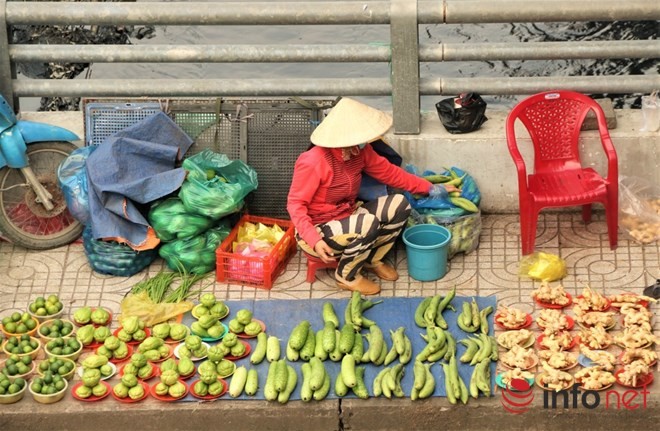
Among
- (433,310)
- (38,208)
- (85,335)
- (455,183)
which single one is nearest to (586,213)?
(455,183)

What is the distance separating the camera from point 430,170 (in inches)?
320

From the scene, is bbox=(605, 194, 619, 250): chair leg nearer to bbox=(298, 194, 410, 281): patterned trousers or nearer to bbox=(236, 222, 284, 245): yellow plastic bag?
bbox=(298, 194, 410, 281): patterned trousers

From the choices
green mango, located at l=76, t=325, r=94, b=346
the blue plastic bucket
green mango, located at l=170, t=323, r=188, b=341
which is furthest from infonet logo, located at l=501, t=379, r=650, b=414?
green mango, located at l=76, t=325, r=94, b=346

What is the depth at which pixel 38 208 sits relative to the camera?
8.12m

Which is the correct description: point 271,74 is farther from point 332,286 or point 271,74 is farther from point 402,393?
point 402,393

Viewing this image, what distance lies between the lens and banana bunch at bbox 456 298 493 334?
23.0 ft

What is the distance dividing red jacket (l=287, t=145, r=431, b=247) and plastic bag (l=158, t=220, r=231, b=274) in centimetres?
80

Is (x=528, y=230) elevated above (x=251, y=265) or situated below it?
above

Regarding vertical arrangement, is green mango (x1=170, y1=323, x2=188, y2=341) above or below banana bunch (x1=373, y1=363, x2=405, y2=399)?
above

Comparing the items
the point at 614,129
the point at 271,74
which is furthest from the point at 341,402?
the point at 271,74

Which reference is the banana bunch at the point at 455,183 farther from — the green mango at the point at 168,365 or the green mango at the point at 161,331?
the green mango at the point at 168,365

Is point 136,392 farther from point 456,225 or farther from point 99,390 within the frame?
point 456,225

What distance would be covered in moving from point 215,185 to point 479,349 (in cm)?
225

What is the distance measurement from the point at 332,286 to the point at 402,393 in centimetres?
138
